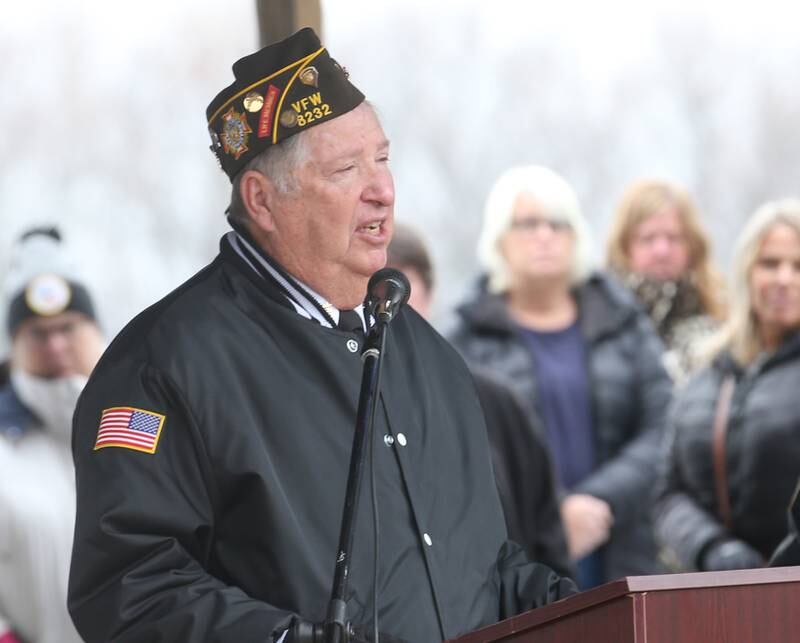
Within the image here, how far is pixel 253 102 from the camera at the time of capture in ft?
11.3

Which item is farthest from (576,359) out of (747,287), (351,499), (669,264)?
(351,499)

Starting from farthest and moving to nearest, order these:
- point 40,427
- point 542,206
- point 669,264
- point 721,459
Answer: point 669,264, point 542,206, point 721,459, point 40,427

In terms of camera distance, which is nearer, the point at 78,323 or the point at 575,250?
the point at 78,323

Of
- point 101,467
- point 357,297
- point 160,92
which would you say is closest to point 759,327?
point 357,297

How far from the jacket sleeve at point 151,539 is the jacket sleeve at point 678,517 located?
2.77 metres

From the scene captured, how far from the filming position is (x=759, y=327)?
5.76m

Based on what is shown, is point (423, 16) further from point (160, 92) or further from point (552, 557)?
point (552, 557)

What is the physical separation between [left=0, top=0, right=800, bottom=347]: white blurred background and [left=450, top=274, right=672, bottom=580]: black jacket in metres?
2.71

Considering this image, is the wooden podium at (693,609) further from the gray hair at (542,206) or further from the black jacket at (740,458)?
the gray hair at (542,206)

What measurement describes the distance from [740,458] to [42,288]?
7.15 feet

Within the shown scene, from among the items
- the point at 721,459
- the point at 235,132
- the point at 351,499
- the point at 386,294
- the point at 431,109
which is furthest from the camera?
the point at 431,109

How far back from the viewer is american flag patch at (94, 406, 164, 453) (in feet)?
10.2

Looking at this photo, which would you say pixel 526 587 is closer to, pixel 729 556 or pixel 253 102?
pixel 253 102

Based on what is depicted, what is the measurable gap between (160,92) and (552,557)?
4.36 metres
